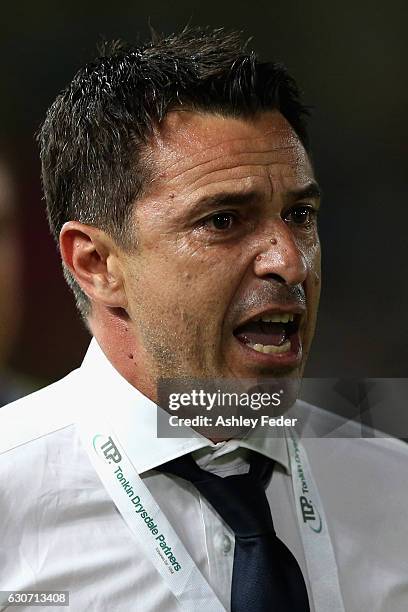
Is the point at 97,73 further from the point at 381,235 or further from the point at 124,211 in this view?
the point at 381,235

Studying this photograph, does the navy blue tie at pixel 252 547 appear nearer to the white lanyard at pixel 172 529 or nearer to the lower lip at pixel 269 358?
the white lanyard at pixel 172 529

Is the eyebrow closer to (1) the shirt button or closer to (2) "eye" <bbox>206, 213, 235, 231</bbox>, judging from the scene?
(2) "eye" <bbox>206, 213, 235, 231</bbox>

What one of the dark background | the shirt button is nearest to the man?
the shirt button

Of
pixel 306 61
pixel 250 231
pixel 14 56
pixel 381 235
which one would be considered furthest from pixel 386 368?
pixel 14 56

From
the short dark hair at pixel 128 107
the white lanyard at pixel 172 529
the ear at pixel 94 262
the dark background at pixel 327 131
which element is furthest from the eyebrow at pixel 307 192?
the dark background at pixel 327 131

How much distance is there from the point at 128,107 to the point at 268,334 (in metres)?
0.37

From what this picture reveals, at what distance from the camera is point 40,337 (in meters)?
1.99

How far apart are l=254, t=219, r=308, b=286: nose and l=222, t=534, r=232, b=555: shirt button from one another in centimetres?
34

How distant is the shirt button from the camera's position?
115 centimetres

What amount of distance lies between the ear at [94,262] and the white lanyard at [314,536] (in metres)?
0.34

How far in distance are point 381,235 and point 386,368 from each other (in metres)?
0.35

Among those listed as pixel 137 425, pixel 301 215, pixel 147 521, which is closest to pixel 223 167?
pixel 301 215

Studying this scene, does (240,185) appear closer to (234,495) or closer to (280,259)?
(280,259)

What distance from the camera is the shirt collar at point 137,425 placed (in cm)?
119
